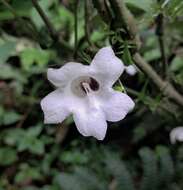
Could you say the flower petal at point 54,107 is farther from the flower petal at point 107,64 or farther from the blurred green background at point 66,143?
the blurred green background at point 66,143

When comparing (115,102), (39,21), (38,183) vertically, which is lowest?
(38,183)

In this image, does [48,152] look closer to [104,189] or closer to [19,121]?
[19,121]

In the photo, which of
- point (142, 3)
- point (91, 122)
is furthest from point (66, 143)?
point (91, 122)

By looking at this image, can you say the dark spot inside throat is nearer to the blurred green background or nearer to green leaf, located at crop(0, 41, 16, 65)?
green leaf, located at crop(0, 41, 16, 65)

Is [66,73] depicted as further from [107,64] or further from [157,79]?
[157,79]

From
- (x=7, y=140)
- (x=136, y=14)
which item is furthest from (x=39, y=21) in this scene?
(x=7, y=140)

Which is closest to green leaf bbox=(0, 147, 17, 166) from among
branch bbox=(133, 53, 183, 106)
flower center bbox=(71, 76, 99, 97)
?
branch bbox=(133, 53, 183, 106)

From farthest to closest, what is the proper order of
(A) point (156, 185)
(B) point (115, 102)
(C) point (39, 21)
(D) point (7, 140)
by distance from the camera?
(D) point (7, 140)
(A) point (156, 185)
(C) point (39, 21)
(B) point (115, 102)
